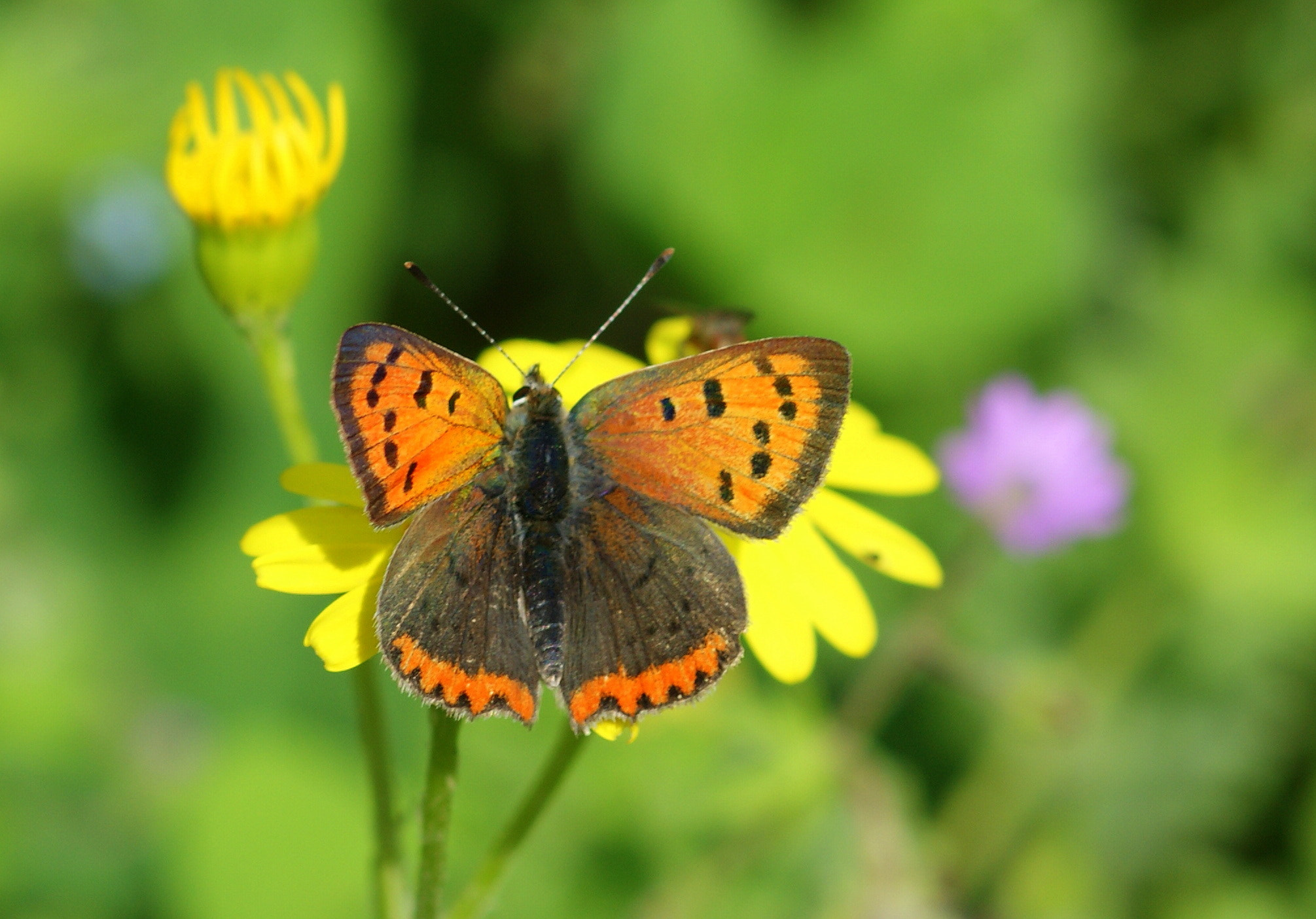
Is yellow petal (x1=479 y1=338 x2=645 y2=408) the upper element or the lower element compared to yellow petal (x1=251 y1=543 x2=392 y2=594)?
upper

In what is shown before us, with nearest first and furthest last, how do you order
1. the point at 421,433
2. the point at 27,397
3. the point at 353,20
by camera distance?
the point at 421,433 → the point at 27,397 → the point at 353,20

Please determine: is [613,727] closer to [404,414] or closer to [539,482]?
[539,482]

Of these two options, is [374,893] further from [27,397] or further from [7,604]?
[27,397]

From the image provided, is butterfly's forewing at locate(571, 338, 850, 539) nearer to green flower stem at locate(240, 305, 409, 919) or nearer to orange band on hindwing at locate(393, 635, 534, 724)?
orange band on hindwing at locate(393, 635, 534, 724)

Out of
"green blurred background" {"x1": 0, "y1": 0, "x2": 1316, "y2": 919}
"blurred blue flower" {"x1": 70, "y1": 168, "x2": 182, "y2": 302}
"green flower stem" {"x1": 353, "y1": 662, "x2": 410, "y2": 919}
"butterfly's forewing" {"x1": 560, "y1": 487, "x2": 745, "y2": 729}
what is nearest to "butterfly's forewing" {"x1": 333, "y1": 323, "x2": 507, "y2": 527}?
"butterfly's forewing" {"x1": 560, "y1": 487, "x2": 745, "y2": 729}

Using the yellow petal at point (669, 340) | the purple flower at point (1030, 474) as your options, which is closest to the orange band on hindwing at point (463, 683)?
the yellow petal at point (669, 340)

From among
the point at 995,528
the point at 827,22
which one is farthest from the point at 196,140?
the point at 827,22

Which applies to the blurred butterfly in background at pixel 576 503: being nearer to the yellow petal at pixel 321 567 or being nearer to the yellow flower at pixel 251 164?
the yellow petal at pixel 321 567
